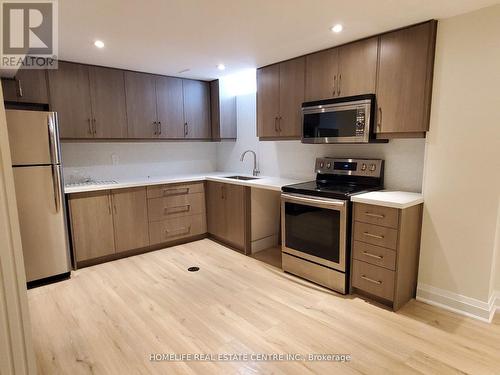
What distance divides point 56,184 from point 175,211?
139 cm

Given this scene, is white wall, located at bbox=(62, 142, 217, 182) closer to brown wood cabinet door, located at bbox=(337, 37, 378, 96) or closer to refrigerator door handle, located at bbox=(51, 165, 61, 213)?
refrigerator door handle, located at bbox=(51, 165, 61, 213)

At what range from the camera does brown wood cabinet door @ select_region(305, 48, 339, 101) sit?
282cm

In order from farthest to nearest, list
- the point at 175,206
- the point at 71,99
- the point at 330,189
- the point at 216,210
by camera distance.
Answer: the point at 216,210 → the point at 175,206 → the point at 71,99 → the point at 330,189

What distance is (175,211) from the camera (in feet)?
12.6

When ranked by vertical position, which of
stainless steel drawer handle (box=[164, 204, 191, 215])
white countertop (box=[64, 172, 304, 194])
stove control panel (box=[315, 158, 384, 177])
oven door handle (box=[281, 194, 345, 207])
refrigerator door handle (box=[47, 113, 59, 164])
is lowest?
stainless steel drawer handle (box=[164, 204, 191, 215])

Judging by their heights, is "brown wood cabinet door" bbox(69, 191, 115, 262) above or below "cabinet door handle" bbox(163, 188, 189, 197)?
below

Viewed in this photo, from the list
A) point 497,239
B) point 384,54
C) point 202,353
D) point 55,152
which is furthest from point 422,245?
point 55,152

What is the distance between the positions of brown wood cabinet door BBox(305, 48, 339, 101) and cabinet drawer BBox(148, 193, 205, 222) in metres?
1.95

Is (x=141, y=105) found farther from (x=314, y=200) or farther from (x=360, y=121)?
(x=360, y=121)

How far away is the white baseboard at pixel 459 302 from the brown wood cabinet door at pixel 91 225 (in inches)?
125

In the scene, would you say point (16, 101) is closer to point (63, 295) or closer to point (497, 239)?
point (63, 295)

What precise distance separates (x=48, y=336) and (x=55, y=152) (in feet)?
5.21

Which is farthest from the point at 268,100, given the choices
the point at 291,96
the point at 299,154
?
the point at 299,154

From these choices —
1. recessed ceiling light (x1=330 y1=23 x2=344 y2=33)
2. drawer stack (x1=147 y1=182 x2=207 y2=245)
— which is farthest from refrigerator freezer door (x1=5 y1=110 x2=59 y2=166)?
recessed ceiling light (x1=330 y1=23 x2=344 y2=33)
